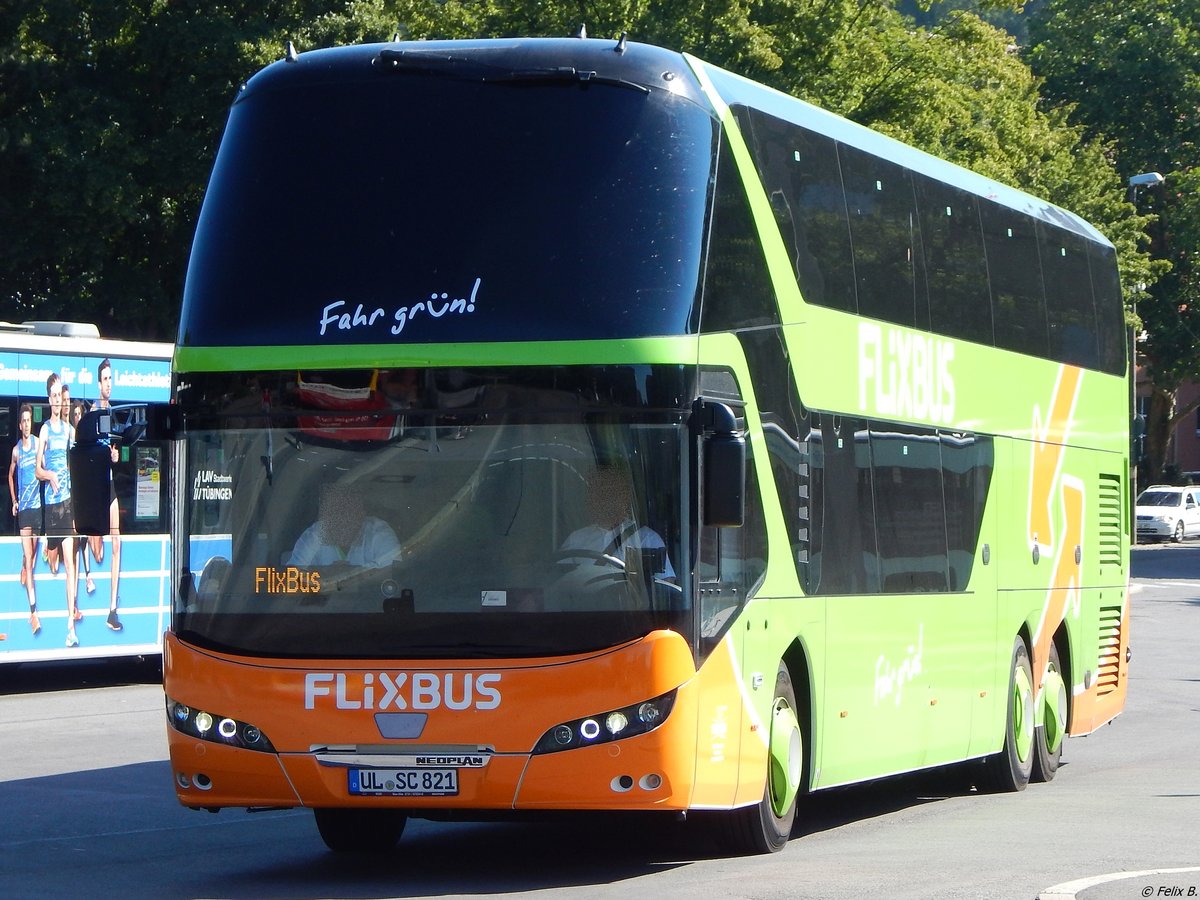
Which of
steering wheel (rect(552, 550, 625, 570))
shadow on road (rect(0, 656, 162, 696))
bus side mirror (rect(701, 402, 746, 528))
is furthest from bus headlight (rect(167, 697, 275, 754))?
shadow on road (rect(0, 656, 162, 696))

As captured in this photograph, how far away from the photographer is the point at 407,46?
10266mm

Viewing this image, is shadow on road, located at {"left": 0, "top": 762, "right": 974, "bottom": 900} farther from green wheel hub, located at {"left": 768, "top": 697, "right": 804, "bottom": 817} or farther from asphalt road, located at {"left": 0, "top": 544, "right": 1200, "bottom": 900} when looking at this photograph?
green wheel hub, located at {"left": 768, "top": 697, "right": 804, "bottom": 817}

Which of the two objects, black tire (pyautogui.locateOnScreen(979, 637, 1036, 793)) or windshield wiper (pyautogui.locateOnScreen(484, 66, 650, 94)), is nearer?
windshield wiper (pyautogui.locateOnScreen(484, 66, 650, 94))

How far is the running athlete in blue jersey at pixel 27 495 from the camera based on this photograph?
19.7 meters

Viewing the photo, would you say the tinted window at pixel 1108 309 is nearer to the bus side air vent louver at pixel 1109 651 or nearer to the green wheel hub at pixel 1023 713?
the bus side air vent louver at pixel 1109 651

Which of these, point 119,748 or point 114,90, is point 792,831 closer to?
point 119,748

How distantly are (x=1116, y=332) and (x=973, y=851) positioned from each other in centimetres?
847

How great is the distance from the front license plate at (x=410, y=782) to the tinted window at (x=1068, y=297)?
26.3 feet

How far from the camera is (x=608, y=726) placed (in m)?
9.17

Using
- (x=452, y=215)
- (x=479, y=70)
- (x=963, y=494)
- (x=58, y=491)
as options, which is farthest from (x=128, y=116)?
(x=452, y=215)

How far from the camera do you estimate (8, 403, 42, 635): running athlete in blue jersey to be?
776 inches

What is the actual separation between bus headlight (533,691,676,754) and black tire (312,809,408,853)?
6.10ft

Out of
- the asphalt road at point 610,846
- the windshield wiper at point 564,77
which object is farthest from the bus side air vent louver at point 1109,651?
the windshield wiper at point 564,77

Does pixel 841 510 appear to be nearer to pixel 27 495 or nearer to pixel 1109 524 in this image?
pixel 1109 524
